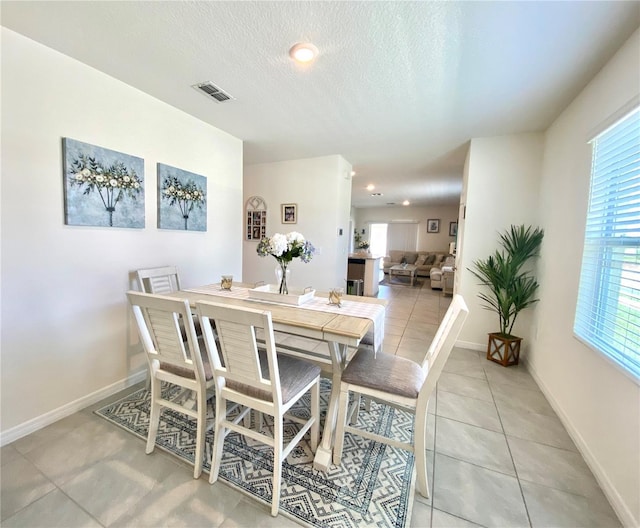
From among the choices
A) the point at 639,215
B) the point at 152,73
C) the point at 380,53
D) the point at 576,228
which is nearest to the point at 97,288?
the point at 152,73

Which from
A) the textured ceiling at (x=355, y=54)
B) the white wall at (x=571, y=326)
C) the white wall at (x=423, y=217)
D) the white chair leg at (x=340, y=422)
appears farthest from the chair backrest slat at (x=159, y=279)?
the white wall at (x=423, y=217)

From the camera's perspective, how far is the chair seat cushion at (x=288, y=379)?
1332 millimetres

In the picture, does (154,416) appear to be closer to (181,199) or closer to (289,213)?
(181,199)

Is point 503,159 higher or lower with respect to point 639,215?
higher

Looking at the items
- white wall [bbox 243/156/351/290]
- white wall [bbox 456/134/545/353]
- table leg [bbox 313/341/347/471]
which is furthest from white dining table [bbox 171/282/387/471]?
white wall [bbox 243/156/351/290]

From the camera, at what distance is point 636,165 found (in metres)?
1.45

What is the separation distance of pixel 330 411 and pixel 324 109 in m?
2.47

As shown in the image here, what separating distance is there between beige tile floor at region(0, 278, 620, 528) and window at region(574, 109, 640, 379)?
709 millimetres

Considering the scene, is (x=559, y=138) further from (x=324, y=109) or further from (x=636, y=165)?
(x=324, y=109)

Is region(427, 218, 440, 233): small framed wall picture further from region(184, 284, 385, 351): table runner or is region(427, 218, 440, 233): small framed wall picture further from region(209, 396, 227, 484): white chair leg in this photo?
region(209, 396, 227, 484): white chair leg

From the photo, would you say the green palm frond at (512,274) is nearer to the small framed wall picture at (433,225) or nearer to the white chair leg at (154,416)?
the white chair leg at (154,416)

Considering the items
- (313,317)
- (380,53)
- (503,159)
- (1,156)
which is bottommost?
(313,317)

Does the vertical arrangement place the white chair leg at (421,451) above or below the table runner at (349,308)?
below

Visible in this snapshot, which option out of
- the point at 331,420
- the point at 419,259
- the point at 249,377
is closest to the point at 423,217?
the point at 419,259
